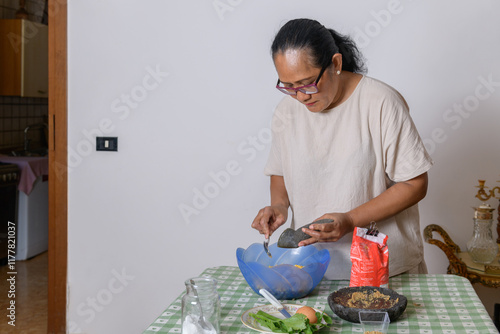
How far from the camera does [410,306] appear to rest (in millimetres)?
1419

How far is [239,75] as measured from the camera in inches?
107

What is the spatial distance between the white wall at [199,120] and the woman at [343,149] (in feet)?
2.80

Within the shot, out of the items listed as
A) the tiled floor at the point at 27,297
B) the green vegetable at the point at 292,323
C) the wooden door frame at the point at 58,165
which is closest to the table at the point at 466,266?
the green vegetable at the point at 292,323

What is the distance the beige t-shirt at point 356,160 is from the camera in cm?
167

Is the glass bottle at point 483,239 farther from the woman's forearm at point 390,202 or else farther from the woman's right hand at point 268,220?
the woman's right hand at point 268,220

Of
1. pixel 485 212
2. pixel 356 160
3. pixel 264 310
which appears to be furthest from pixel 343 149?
pixel 485 212

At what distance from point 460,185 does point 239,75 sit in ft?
3.61

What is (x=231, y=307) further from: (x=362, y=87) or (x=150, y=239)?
(x=150, y=239)

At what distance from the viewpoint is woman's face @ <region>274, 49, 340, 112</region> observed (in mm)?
1593

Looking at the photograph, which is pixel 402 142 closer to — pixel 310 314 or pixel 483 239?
pixel 310 314

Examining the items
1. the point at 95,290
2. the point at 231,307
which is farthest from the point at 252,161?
the point at 231,307

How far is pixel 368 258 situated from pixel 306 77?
51 cm

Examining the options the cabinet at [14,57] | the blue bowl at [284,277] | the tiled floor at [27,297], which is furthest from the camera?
the cabinet at [14,57]

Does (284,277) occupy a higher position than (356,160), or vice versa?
(356,160)
